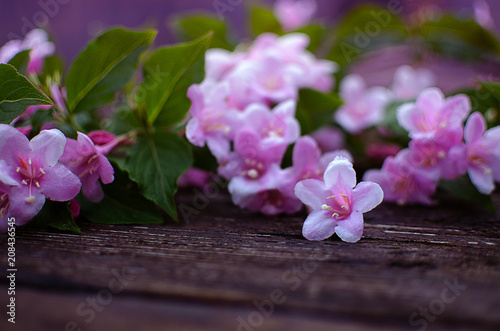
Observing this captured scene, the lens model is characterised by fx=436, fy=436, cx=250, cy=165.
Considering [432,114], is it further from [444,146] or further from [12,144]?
[12,144]

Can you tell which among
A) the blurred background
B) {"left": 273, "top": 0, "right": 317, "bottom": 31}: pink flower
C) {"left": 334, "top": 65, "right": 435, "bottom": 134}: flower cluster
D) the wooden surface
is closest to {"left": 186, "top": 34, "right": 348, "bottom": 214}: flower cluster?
the wooden surface

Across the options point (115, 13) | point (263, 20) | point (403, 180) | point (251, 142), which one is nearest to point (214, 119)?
point (251, 142)

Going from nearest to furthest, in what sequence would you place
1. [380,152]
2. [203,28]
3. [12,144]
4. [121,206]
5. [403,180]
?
[12,144]
[121,206]
[403,180]
[380,152]
[203,28]

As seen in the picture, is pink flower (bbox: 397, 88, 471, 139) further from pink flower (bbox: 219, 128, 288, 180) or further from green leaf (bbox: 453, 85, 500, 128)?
pink flower (bbox: 219, 128, 288, 180)

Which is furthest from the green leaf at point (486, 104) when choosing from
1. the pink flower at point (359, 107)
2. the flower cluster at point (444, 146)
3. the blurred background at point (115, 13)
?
the blurred background at point (115, 13)

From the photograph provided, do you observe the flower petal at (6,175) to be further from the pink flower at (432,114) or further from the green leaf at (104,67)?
the pink flower at (432,114)

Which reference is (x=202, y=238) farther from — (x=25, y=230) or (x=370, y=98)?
(x=370, y=98)
